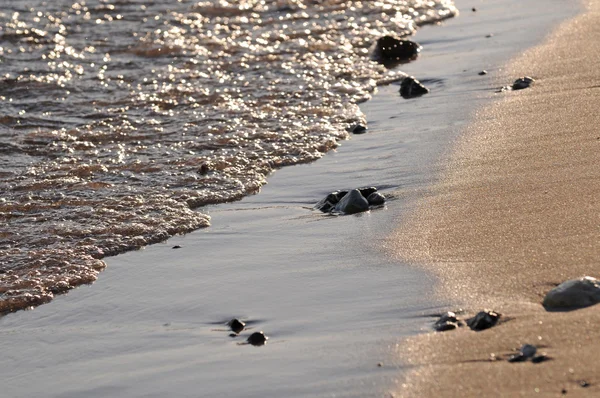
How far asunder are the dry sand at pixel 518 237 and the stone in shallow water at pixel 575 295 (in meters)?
0.04

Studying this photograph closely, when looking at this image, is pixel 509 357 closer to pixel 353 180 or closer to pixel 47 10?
pixel 353 180

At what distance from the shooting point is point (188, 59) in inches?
304

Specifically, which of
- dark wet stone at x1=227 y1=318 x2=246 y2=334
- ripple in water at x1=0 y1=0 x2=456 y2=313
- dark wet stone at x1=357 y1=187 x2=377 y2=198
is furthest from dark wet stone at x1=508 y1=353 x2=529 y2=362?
ripple in water at x1=0 y1=0 x2=456 y2=313

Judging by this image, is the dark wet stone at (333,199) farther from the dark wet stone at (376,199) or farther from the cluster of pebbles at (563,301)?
the cluster of pebbles at (563,301)

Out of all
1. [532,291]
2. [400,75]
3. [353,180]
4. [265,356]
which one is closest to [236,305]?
[265,356]

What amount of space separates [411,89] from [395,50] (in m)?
1.27

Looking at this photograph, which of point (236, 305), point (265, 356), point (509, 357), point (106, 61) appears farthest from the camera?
point (106, 61)

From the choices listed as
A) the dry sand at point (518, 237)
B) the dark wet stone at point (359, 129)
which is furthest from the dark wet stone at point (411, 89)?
the dark wet stone at point (359, 129)

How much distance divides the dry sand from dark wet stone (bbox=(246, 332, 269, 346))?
1.60 feet

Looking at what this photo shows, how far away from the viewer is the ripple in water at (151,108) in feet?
14.8

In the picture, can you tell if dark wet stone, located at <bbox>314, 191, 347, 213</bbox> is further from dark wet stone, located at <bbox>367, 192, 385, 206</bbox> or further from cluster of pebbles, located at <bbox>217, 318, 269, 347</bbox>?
cluster of pebbles, located at <bbox>217, 318, 269, 347</bbox>

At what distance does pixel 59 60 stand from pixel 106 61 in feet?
1.34

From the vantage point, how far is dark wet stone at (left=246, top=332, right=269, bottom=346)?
10.2 feet

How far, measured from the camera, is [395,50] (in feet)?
24.1
